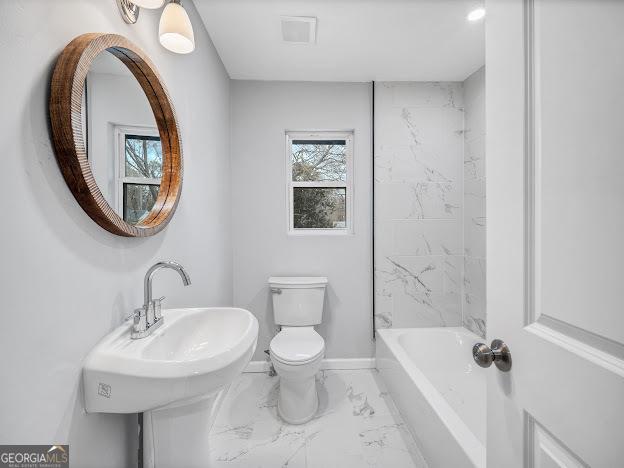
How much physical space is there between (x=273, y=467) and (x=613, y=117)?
179 centimetres

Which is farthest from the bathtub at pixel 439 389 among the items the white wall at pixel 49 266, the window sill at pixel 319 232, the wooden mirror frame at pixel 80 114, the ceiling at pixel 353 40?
the ceiling at pixel 353 40

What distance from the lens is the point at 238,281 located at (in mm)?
2363

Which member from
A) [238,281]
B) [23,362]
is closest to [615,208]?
[23,362]

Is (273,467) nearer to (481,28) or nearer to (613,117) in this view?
(613,117)

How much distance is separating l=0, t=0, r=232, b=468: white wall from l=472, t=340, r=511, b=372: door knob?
3.20 feet

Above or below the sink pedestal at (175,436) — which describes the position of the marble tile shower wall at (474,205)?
above

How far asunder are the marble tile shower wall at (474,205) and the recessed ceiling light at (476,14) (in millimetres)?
581

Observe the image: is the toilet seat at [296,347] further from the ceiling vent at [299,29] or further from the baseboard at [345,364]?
the ceiling vent at [299,29]

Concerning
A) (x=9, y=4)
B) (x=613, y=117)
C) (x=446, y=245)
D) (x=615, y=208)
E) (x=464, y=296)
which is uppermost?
(x=9, y=4)

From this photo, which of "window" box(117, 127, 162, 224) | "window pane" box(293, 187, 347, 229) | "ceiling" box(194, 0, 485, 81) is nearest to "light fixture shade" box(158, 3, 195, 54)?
"window" box(117, 127, 162, 224)

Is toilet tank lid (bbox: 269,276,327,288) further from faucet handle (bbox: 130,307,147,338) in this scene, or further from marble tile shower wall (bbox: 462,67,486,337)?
faucet handle (bbox: 130,307,147,338)

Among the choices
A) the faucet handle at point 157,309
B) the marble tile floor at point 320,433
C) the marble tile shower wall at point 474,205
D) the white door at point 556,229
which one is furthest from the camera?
the marble tile shower wall at point 474,205

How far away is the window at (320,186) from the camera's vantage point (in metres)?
2.47

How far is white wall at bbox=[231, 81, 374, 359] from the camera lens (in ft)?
7.68
